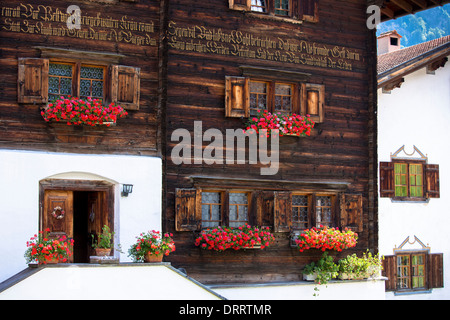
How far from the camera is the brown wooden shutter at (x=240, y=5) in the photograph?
15398 mm

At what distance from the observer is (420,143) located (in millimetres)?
18672

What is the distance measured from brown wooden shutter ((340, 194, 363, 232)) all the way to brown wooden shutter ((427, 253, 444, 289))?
127 inches

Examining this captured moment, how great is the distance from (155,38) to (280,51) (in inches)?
124

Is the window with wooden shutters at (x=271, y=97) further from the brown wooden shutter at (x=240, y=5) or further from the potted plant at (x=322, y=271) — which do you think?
the potted plant at (x=322, y=271)

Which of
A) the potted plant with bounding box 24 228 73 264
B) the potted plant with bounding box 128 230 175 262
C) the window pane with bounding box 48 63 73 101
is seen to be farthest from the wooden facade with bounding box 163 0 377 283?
the potted plant with bounding box 24 228 73 264

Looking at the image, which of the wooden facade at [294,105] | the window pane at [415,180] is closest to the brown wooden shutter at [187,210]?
the wooden facade at [294,105]

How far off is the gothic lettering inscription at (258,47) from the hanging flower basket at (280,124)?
1444 millimetres

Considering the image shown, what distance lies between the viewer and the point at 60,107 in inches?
516

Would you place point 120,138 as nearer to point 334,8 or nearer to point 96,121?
point 96,121

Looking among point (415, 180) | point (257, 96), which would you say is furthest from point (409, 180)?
point (257, 96)

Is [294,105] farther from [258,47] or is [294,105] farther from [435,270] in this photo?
[435,270]

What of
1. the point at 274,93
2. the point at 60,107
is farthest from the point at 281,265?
the point at 60,107

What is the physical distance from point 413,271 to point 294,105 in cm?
593

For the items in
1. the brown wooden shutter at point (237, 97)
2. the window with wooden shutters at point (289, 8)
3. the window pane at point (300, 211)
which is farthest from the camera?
the window with wooden shutters at point (289, 8)
